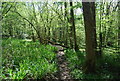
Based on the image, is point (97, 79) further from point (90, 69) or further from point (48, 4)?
point (48, 4)

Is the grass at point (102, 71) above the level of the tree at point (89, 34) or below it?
below

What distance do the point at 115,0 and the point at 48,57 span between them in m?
6.57

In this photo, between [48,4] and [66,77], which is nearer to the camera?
[66,77]

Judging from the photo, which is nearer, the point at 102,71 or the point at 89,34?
the point at 89,34

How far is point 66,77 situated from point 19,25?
16462 millimetres

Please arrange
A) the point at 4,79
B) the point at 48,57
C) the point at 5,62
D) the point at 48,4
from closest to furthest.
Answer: the point at 4,79, the point at 5,62, the point at 48,57, the point at 48,4

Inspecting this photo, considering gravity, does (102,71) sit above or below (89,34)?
below

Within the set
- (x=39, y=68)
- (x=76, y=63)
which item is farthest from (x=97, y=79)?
(x=39, y=68)

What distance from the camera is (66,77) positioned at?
15.9 feet

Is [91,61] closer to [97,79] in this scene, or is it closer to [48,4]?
[97,79]

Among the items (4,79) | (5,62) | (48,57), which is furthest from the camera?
(48,57)

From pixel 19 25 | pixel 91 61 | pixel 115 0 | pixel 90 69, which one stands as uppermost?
pixel 115 0

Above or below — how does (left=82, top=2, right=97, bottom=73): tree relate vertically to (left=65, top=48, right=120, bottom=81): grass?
above

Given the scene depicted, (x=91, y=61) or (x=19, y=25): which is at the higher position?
(x=19, y=25)
